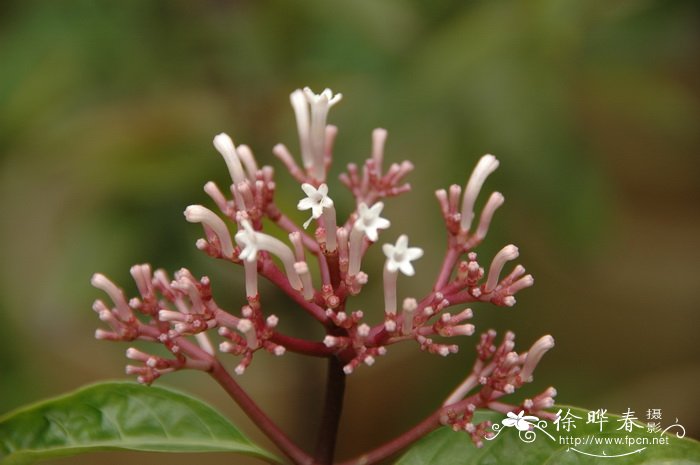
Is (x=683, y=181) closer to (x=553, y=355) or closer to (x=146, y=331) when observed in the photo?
(x=553, y=355)

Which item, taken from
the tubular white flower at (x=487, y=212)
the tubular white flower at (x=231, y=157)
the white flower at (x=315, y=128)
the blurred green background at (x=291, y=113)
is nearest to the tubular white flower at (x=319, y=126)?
the white flower at (x=315, y=128)

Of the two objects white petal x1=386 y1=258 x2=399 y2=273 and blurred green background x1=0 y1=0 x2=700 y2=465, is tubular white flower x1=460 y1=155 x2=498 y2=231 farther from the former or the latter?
blurred green background x1=0 y1=0 x2=700 y2=465

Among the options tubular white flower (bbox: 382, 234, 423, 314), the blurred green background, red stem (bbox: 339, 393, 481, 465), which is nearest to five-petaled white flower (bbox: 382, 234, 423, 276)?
tubular white flower (bbox: 382, 234, 423, 314)

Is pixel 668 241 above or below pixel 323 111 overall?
above

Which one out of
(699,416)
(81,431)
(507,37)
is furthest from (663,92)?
(81,431)

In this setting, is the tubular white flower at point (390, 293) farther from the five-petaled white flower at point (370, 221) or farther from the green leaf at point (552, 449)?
the green leaf at point (552, 449)

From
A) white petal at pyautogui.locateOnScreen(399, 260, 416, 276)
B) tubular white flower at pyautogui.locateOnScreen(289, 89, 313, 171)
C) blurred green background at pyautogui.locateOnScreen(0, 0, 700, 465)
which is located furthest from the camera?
blurred green background at pyautogui.locateOnScreen(0, 0, 700, 465)
